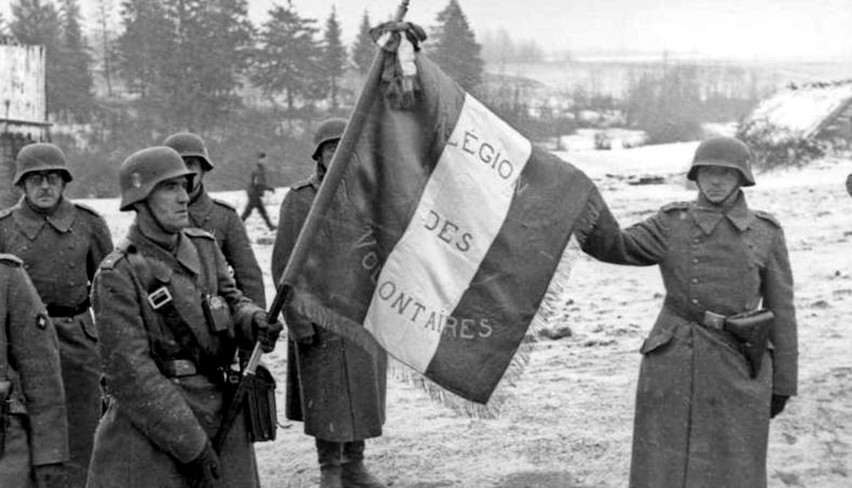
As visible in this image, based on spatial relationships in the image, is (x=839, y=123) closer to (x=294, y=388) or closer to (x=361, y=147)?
(x=294, y=388)

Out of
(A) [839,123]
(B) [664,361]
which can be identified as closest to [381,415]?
(B) [664,361]

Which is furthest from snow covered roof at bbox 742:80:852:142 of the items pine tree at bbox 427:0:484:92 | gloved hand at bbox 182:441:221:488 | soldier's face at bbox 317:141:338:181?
gloved hand at bbox 182:441:221:488

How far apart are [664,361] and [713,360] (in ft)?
0.76

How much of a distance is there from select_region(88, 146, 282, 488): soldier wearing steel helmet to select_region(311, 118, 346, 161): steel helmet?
5.88 ft

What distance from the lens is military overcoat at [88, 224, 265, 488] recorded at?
3898mm

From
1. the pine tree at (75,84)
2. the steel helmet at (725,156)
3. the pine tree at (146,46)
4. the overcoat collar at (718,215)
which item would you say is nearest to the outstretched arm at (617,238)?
the overcoat collar at (718,215)

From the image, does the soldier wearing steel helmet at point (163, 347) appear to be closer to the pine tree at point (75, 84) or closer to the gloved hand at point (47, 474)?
the gloved hand at point (47, 474)

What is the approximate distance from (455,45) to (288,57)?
16369mm

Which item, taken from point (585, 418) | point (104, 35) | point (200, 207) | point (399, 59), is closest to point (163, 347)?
point (399, 59)

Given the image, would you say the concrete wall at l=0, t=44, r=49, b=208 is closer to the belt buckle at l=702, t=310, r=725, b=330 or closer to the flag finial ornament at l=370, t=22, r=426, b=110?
the belt buckle at l=702, t=310, r=725, b=330

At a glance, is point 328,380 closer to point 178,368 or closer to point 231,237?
point 231,237

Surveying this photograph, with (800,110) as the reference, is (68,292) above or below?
below

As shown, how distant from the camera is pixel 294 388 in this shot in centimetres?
636

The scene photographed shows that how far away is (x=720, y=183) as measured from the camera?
525 cm
